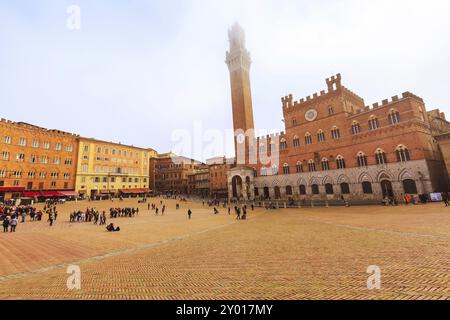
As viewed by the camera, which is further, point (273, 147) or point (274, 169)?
point (273, 147)

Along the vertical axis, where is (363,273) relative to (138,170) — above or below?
below

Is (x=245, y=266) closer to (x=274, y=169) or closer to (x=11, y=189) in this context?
(x=274, y=169)

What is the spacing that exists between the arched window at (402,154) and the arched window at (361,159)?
13.1 feet

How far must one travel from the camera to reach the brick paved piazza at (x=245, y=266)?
5.60 m

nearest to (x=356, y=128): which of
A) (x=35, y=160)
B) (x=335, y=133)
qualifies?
(x=335, y=133)

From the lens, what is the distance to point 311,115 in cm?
3906

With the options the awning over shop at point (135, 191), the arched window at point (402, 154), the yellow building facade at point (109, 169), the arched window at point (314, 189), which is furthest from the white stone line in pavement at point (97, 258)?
the awning over shop at point (135, 191)

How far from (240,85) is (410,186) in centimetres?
3828

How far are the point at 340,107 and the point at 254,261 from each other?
3466 centimetres

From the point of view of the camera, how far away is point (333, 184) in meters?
35.0

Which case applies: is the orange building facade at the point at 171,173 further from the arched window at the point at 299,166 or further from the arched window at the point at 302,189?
the arched window at the point at 302,189
